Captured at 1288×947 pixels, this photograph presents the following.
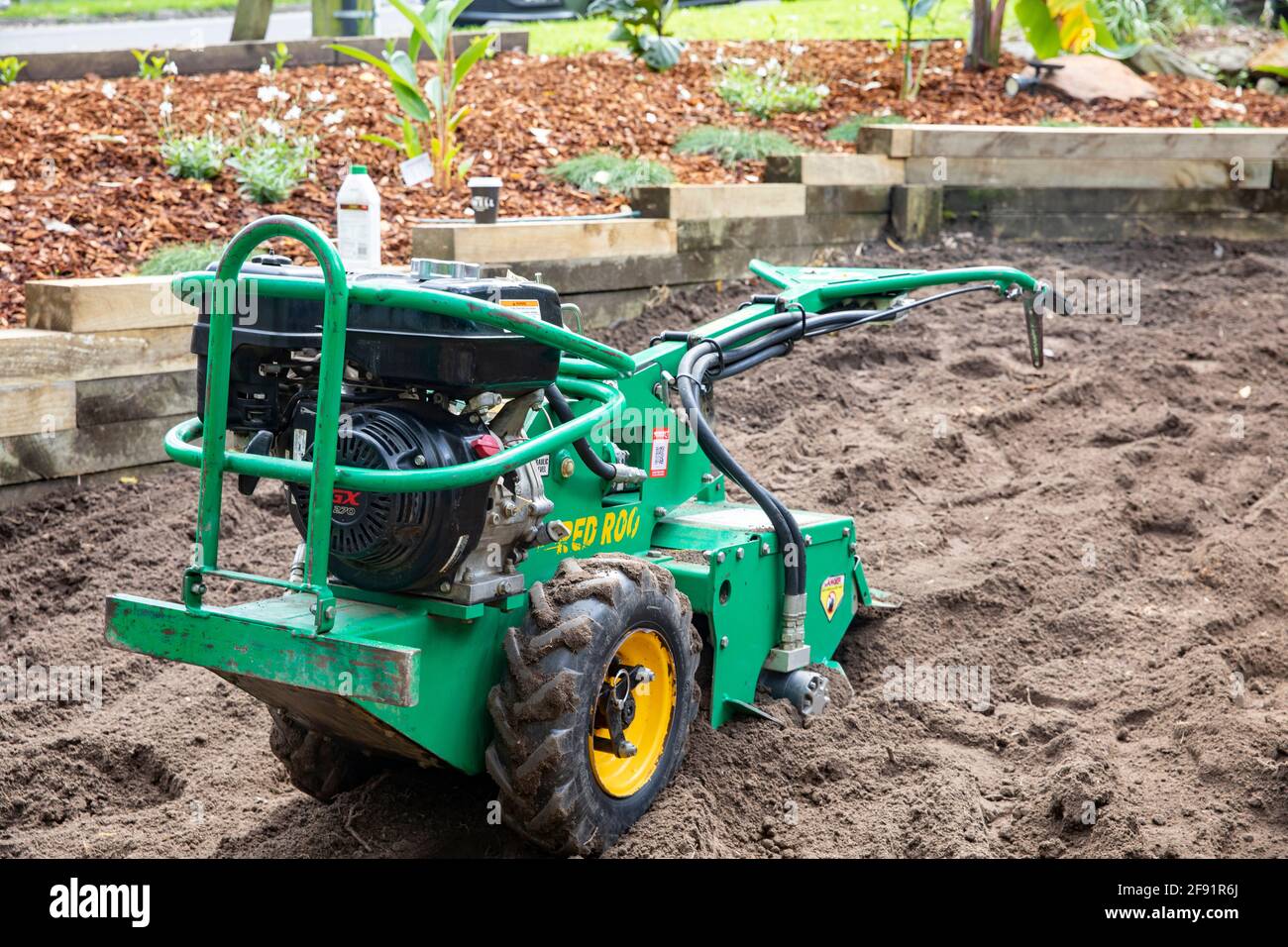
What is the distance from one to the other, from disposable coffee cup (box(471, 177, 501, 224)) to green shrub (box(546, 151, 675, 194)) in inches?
49.7

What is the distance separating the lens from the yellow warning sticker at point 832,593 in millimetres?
4488

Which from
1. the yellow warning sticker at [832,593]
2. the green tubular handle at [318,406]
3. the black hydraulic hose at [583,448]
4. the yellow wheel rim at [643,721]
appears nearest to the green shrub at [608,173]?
the yellow warning sticker at [832,593]

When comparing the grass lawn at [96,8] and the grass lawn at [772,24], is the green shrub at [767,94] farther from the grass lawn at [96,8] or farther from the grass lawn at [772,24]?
the grass lawn at [96,8]

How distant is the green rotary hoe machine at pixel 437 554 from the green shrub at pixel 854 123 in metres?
5.12

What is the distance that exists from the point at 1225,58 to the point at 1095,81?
1.79m

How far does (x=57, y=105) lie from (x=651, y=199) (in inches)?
123

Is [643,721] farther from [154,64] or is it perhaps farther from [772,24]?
[772,24]

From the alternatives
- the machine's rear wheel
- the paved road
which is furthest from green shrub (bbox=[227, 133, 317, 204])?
the paved road

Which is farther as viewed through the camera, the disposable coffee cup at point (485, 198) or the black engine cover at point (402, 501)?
the disposable coffee cup at point (485, 198)

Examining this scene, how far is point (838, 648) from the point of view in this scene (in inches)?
189

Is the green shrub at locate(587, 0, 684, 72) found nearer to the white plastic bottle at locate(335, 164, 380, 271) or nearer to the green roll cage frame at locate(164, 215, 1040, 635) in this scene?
the white plastic bottle at locate(335, 164, 380, 271)

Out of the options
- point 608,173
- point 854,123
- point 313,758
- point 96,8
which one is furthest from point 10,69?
point 96,8

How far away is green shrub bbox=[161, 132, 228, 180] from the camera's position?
6.68m
